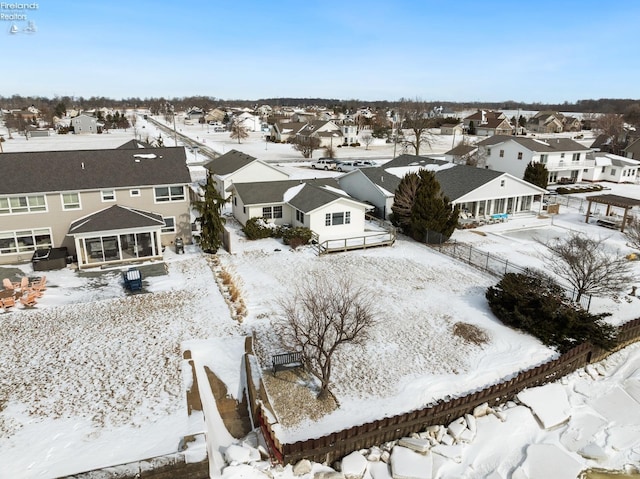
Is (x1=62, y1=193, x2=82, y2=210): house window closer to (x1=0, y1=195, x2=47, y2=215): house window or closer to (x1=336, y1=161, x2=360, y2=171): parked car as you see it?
(x1=0, y1=195, x2=47, y2=215): house window

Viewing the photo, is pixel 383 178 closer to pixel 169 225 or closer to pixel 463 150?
pixel 169 225

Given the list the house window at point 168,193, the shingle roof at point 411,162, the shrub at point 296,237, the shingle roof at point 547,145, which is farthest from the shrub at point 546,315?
the shingle roof at point 547,145

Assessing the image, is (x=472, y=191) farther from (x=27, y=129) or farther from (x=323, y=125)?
(x=27, y=129)

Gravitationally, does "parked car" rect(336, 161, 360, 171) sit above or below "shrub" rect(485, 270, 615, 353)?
above

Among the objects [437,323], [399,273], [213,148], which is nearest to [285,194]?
[399,273]

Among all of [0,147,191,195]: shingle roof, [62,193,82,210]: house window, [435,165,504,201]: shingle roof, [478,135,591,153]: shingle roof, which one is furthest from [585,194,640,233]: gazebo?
[62,193,82,210]: house window

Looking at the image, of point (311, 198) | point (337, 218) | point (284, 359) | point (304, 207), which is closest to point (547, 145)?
point (337, 218)
